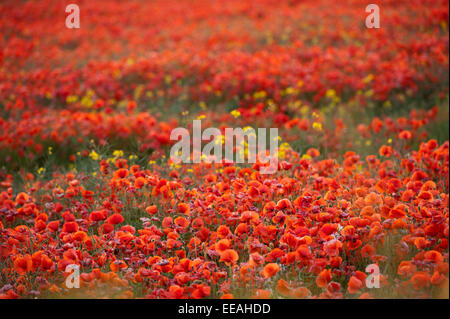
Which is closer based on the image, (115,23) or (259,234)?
(259,234)

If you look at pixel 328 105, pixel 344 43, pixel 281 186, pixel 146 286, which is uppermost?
pixel 344 43

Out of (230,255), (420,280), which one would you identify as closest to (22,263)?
(230,255)

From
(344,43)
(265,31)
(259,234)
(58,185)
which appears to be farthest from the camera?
(265,31)

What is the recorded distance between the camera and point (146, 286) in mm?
2643

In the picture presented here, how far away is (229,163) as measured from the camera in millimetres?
3695

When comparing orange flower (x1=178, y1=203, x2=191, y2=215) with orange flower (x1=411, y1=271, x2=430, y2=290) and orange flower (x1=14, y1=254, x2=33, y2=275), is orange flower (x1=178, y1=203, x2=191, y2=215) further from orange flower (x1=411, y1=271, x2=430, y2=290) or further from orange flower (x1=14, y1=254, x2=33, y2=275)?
orange flower (x1=411, y1=271, x2=430, y2=290)

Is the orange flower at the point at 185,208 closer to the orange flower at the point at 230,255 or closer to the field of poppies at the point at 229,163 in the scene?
the field of poppies at the point at 229,163

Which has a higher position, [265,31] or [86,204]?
[265,31]

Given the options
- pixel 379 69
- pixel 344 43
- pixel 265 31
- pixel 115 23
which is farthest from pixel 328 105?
pixel 115 23

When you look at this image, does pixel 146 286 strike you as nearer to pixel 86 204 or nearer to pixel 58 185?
pixel 86 204

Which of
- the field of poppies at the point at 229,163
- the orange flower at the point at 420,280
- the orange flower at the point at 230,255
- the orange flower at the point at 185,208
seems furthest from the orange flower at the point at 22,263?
the orange flower at the point at 420,280

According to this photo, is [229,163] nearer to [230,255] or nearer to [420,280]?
[230,255]

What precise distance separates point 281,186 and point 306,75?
4.64 m

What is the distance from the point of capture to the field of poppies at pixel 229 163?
2613 mm
